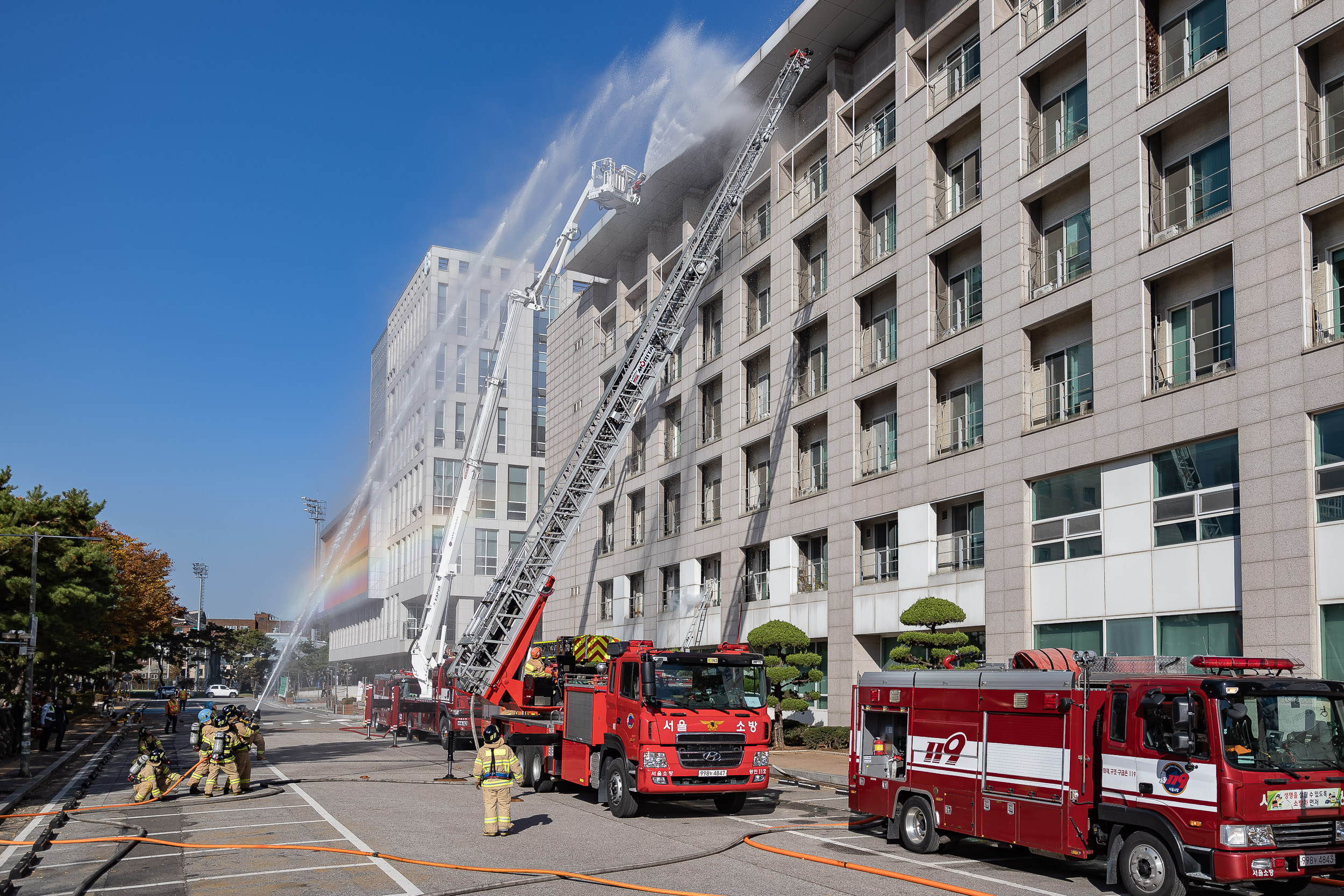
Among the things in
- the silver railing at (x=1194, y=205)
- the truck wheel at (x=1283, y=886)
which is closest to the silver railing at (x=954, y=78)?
the silver railing at (x=1194, y=205)

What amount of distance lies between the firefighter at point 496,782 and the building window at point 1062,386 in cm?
1723

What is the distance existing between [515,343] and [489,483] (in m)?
11.3

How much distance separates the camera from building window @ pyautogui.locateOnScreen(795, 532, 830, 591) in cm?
→ 3984

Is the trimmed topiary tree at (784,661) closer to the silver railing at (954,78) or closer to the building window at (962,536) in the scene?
the building window at (962,536)

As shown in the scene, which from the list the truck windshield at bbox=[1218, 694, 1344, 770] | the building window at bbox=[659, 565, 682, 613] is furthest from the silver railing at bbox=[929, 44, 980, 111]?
the truck windshield at bbox=[1218, 694, 1344, 770]

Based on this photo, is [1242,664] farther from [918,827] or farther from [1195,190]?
[1195,190]

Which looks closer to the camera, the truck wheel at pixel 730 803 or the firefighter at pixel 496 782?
the firefighter at pixel 496 782

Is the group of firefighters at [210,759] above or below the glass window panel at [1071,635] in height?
below

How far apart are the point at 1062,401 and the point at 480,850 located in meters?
19.6

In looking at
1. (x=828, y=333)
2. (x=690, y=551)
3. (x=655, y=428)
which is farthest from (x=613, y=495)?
(x=828, y=333)

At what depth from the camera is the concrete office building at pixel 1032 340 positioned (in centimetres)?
2275

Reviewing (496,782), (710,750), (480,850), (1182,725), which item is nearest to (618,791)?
(710,750)

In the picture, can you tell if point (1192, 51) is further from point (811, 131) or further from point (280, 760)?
point (280, 760)

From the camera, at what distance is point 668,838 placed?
56.1 feet
